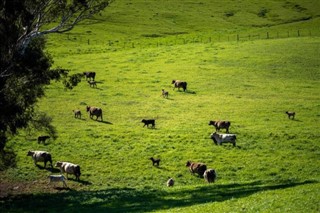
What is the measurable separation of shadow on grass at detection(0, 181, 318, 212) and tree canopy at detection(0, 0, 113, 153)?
456cm

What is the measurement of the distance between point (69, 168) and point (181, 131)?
12.7 m

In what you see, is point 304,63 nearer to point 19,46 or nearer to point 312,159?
point 312,159

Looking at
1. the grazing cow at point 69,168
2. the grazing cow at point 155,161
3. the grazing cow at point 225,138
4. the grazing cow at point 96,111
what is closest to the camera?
the grazing cow at point 69,168

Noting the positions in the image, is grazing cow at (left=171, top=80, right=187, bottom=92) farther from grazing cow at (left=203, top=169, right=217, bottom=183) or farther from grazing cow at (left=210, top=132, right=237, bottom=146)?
grazing cow at (left=203, top=169, right=217, bottom=183)

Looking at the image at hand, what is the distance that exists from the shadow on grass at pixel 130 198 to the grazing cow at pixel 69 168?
2564mm

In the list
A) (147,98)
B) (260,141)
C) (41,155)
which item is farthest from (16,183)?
(147,98)

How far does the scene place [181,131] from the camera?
40.0 meters

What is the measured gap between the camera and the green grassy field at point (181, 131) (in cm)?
2438

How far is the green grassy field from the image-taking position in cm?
2438

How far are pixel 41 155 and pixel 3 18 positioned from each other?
11542 mm

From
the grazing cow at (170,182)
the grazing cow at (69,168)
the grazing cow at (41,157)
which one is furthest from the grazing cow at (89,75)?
the grazing cow at (170,182)

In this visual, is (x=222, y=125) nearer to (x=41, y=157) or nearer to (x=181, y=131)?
(x=181, y=131)

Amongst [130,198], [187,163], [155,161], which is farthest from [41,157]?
[187,163]

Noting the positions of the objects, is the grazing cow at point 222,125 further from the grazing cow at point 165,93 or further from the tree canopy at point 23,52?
the tree canopy at point 23,52
